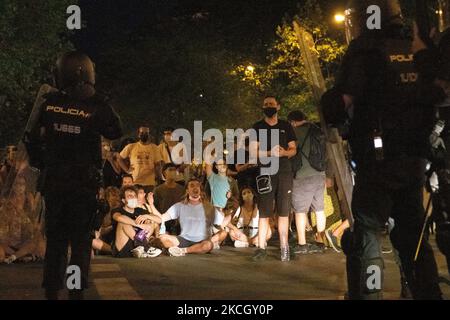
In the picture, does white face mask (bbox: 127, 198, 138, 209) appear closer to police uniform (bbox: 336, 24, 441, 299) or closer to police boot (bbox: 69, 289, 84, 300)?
police boot (bbox: 69, 289, 84, 300)

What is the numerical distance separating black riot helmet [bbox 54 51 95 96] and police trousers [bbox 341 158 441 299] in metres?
2.35

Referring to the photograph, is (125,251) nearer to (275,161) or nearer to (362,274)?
(275,161)

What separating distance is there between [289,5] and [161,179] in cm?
2993

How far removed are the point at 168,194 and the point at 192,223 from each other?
1715 mm

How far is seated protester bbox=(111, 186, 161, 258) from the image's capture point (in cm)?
1059

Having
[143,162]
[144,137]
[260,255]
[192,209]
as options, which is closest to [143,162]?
[143,162]

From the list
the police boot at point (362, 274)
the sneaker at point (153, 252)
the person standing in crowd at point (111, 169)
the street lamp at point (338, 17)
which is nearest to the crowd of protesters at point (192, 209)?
the sneaker at point (153, 252)

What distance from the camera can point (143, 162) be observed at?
13352 mm

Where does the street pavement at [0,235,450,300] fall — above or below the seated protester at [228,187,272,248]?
below

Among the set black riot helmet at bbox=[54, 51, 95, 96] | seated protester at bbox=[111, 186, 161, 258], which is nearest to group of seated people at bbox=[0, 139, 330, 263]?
seated protester at bbox=[111, 186, 161, 258]

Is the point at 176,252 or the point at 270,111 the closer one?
the point at 270,111
